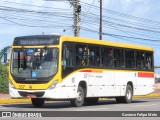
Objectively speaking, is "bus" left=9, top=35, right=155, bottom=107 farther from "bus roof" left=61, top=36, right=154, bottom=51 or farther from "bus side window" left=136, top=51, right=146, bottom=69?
"bus side window" left=136, top=51, right=146, bottom=69

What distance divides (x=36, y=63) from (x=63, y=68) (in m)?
1.16

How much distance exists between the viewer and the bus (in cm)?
2380

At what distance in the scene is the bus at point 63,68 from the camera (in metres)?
23.8

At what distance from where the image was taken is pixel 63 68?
2405 cm

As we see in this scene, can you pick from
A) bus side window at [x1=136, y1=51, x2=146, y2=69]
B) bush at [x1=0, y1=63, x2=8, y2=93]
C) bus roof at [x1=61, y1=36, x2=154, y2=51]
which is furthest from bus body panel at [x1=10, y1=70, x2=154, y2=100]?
bush at [x1=0, y1=63, x2=8, y2=93]

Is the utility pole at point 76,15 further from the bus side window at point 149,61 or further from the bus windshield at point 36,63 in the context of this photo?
the bus windshield at point 36,63

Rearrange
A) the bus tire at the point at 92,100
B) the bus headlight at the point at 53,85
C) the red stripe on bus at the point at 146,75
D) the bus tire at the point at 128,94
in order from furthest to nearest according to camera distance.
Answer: the red stripe on bus at the point at 146,75 → the bus tire at the point at 128,94 → the bus tire at the point at 92,100 → the bus headlight at the point at 53,85

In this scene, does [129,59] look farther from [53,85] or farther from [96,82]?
[53,85]

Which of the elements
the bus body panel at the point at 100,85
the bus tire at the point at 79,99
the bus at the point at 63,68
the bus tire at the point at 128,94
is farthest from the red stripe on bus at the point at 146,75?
the bus tire at the point at 79,99

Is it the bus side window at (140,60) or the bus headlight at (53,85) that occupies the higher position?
the bus side window at (140,60)

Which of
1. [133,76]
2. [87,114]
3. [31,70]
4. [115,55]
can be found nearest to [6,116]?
[87,114]

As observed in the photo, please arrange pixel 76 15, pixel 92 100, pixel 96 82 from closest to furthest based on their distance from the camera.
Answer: pixel 96 82, pixel 92 100, pixel 76 15

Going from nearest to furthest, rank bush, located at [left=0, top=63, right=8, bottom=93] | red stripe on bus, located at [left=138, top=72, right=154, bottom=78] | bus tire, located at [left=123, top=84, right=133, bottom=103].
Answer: bus tire, located at [left=123, top=84, right=133, bottom=103]
red stripe on bus, located at [left=138, top=72, right=154, bottom=78]
bush, located at [left=0, top=63, right=8, bottom=93]

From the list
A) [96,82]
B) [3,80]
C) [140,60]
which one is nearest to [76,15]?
[3,80]
